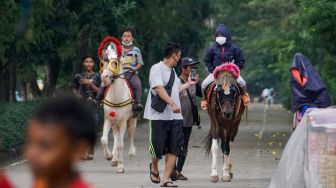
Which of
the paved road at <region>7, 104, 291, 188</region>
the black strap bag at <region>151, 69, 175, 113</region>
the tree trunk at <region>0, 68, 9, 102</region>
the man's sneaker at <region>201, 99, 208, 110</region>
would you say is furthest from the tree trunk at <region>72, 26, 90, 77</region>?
the black strap bag at <region>151, 69, 175, 113</region>

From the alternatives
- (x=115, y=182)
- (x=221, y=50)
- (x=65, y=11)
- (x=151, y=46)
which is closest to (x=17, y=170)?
(x=115, y=182)

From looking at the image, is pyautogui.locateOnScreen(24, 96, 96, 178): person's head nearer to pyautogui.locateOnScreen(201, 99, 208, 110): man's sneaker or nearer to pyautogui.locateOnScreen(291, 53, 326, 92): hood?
pyautogui.locateOnScreen(291, 53, 326, 92): hood

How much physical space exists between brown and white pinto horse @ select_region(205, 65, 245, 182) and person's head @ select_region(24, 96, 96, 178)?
12.0 metres

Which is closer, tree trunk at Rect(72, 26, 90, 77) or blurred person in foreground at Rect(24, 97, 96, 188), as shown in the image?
blurred person in foreground at Rect(24, 97, 96, 188)

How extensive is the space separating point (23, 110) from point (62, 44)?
7884mm

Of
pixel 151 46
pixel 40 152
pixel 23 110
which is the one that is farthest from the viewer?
pixel 151 46

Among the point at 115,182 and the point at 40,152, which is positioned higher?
the point at 40,152

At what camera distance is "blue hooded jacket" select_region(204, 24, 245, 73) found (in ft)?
55.9

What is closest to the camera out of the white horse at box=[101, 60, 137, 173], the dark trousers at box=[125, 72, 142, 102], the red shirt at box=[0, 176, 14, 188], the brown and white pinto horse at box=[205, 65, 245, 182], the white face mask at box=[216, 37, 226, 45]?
the red shirt at box=[0, 176, 14, 188]

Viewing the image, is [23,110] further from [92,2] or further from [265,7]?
[265,7]

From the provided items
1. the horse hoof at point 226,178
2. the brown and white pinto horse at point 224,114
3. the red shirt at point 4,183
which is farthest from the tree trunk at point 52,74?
the red shirt at point 4,183

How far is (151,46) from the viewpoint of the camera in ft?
143

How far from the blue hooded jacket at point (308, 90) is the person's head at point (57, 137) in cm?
1158

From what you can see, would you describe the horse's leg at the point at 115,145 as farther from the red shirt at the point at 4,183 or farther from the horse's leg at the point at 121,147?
the red shirt at the point at 4,183
